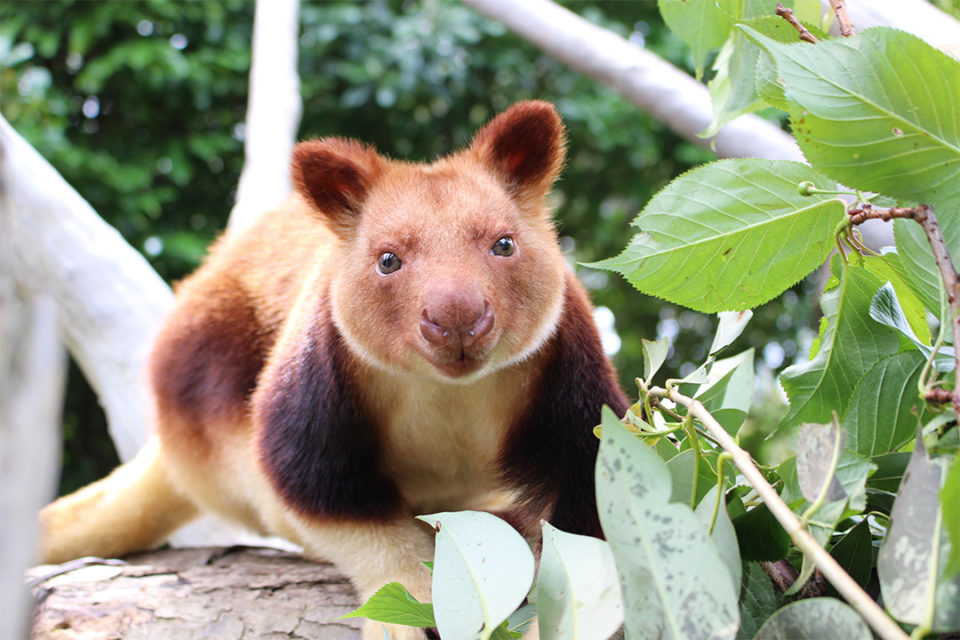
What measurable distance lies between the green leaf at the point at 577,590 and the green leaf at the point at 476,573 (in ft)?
0.11

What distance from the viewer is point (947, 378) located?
127 cm

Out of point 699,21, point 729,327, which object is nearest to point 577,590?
point 729,327

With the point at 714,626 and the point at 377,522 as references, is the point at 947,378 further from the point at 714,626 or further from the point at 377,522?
the point at 377,522

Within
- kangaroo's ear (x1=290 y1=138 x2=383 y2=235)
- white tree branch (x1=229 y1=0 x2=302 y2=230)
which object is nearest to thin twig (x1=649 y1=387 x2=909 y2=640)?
kangaroo's ear (x1=290 y1=138 x2=383 y2=235)

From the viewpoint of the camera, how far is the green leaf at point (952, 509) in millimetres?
865

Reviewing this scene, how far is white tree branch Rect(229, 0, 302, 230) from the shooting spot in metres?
3.90

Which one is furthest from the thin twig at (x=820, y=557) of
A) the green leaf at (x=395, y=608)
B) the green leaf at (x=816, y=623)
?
the green leaf at (x=395, y=608)

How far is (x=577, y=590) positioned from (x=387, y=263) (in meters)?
0.84

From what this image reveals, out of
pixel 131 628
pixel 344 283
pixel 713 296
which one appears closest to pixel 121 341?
pixel 131 628

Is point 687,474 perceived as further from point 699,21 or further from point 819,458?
point 699,21

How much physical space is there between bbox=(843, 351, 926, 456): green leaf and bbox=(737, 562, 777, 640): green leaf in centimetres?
26

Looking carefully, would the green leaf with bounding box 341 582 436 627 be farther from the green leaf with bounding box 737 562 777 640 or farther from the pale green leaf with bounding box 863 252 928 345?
the pale green leaf with bounding box 863 252 928 345

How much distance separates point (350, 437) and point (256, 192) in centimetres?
222

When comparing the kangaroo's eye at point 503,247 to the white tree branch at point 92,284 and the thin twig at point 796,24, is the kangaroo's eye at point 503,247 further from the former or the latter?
the white tree branch at point 92,284
